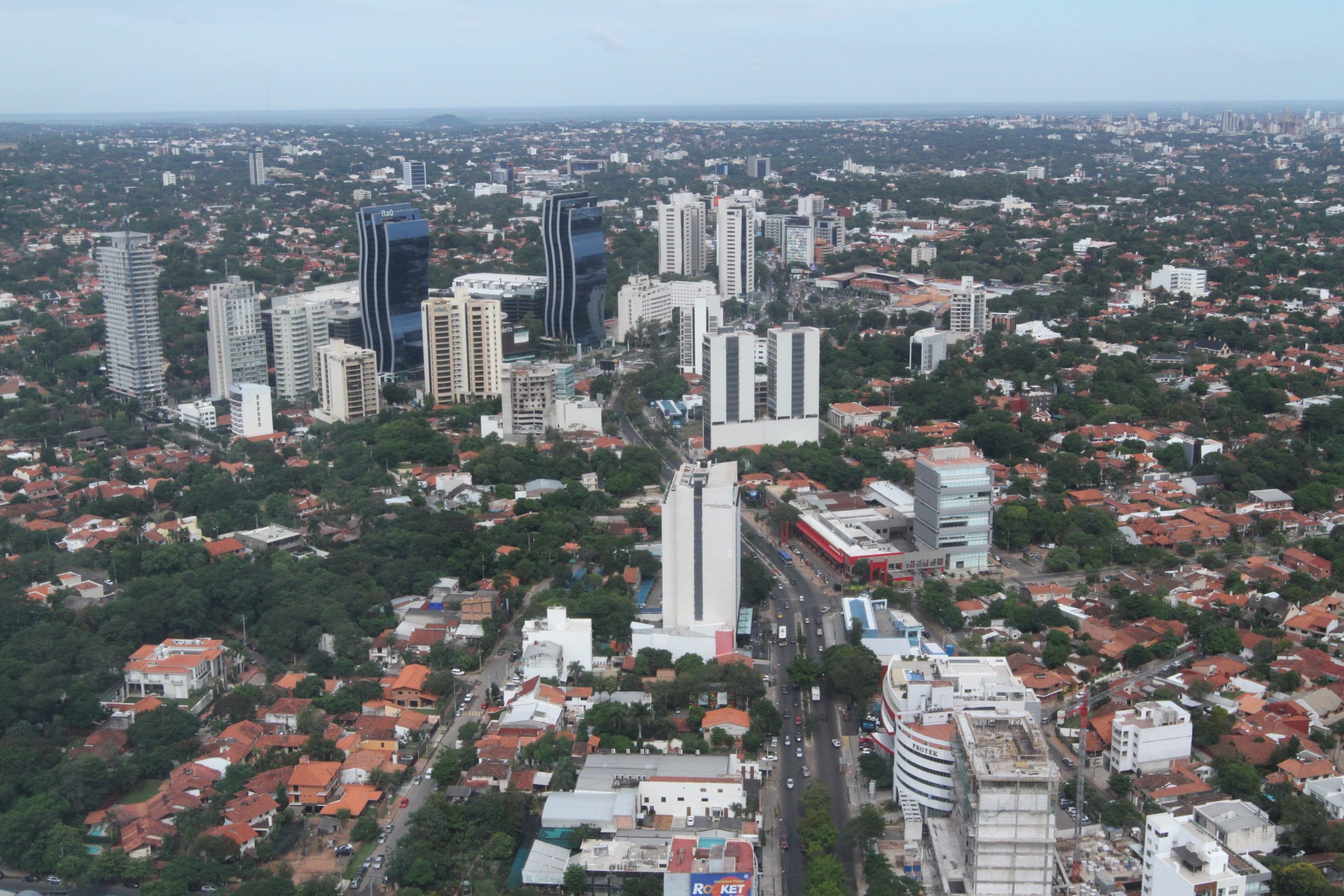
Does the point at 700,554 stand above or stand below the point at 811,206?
below

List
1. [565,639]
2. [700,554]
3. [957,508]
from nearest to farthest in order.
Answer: [565,639] → [700,554] → [957,508]

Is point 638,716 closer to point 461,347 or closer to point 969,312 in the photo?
point 461,347

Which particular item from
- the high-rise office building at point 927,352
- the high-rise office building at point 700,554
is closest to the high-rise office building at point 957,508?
the high-rise office building at point 700,554

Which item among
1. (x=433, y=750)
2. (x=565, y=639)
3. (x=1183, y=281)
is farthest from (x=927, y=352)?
(x=433, y=750)

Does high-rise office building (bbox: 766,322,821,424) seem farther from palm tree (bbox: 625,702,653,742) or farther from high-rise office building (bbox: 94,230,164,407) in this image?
high-rise office building (bbox: 94,230,164,407)

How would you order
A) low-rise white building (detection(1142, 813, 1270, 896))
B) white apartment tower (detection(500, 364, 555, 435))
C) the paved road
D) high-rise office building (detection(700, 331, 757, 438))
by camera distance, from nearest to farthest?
low-rise white building (detection(1142, 813, 1270, 896)), the paved road, high-rise office building (detection(700, 331, 757, 438)), white apartment tower (detection(500, 364, 555, 435))

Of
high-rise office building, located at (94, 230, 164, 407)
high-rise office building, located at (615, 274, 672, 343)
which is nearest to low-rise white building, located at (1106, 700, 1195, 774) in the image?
high-rise office building, located at (94, 230, 164, 407)

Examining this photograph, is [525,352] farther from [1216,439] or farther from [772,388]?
[1216,439]
